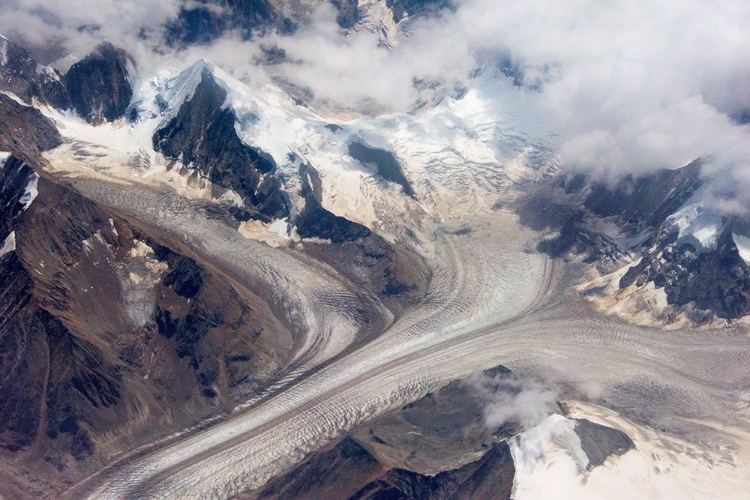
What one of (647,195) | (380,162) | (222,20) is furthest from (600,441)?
(222,20)

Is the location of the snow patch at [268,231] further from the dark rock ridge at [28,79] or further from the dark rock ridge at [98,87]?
the dark rock ridge at [28,79]

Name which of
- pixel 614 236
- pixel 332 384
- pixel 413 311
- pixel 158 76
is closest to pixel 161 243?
pixel 332 384

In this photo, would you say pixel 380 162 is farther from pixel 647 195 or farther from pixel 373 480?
pixel 373 480

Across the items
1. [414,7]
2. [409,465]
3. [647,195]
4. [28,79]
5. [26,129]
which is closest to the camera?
[409,465]

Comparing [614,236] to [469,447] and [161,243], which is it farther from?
[161,243]

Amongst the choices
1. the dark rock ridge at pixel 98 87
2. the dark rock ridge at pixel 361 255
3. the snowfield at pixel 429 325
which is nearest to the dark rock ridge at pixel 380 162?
the snowfield at pixel 429 325
